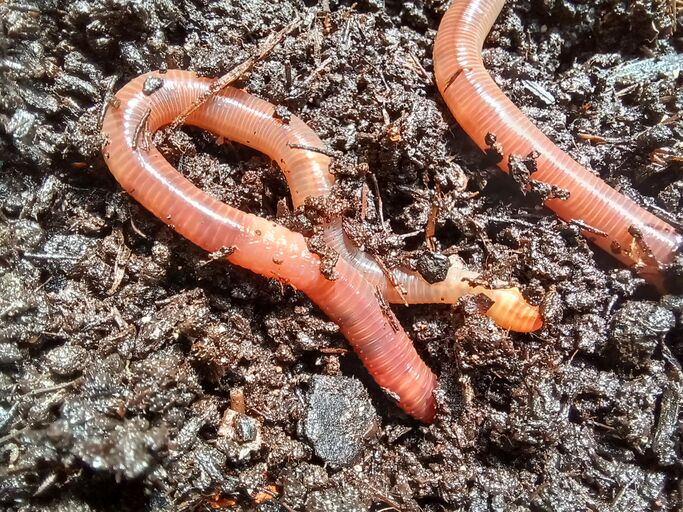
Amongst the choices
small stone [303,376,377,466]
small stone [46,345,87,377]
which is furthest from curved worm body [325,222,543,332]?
small stone [46,345,87,377]

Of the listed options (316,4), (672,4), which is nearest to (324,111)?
(316,4)

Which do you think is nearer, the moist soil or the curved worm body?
the moist soil

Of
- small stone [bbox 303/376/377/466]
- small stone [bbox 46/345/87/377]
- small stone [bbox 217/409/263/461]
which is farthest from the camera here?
small stone [bbox 303/376/377/466]

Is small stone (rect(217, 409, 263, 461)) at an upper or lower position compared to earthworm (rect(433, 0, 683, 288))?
lower

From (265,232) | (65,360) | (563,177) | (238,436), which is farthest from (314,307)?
(563,177)

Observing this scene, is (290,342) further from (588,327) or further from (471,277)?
(588,327)

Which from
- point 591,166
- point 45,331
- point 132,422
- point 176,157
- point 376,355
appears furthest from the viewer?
point 591,166

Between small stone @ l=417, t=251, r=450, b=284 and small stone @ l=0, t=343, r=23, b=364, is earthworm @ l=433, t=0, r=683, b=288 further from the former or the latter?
small stone @ l=0, t=343, r=23, b=364
